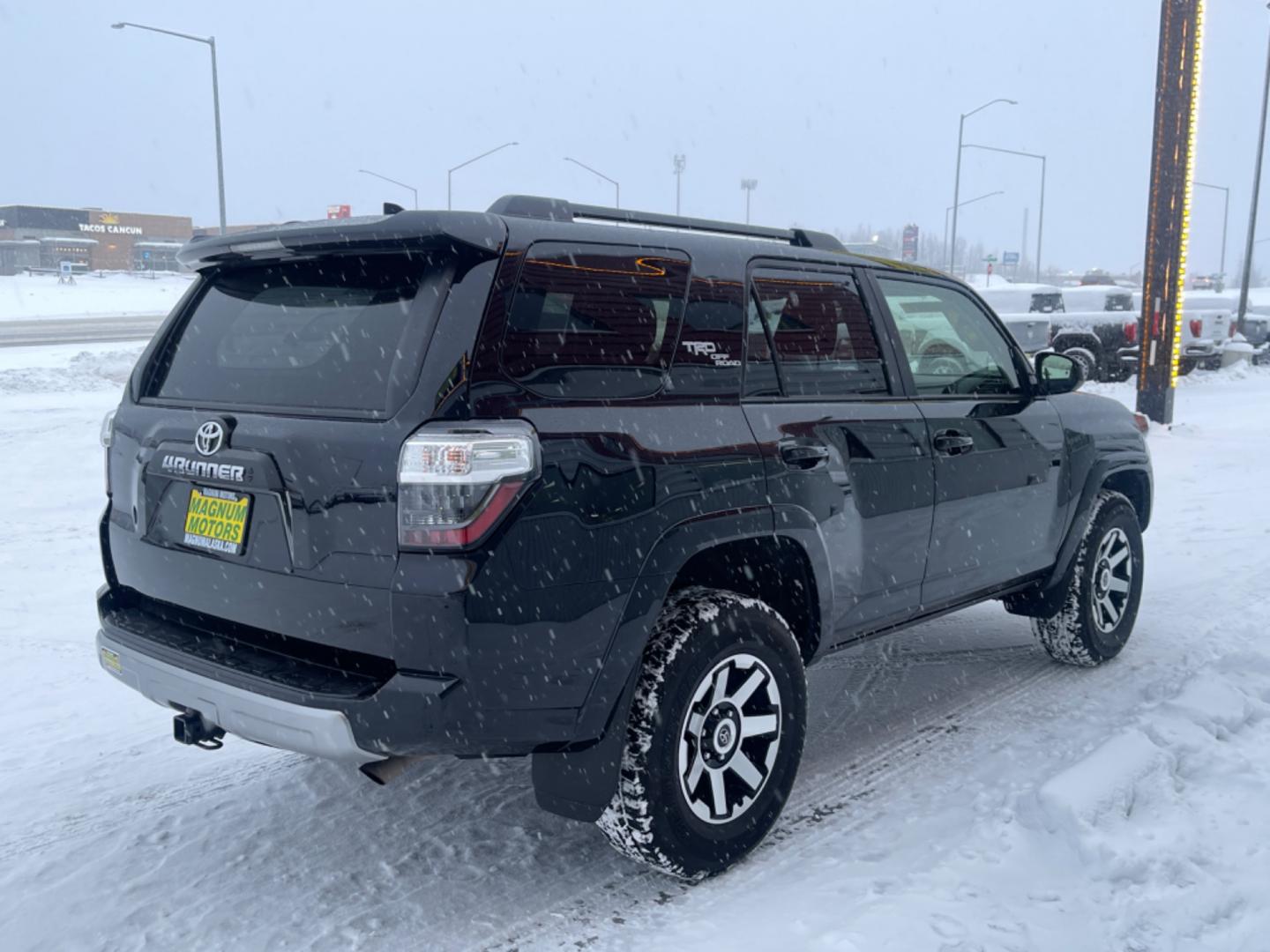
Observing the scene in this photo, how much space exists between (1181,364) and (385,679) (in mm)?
21800

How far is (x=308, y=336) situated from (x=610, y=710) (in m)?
1.32

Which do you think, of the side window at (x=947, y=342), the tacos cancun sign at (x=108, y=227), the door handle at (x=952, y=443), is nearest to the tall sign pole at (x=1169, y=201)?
the side window at (x=947, y=342)

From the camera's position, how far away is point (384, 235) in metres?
2.79

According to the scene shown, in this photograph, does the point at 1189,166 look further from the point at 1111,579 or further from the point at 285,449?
the point at 285,449

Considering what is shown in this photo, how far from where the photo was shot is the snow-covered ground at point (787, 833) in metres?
2.95

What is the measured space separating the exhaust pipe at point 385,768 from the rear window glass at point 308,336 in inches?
35.5

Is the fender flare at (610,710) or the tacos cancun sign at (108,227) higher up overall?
the tacos cancun sign at (108,227)

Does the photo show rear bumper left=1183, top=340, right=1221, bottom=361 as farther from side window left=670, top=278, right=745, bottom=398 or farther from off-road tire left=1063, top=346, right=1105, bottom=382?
side window left=670, top=278, right=745, bottom=398

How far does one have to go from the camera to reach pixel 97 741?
4219 mm

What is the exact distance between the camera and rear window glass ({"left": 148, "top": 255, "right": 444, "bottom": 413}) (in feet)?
9.10

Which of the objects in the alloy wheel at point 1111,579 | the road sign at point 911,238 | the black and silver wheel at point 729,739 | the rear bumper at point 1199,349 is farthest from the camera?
the road sign at point 911,238

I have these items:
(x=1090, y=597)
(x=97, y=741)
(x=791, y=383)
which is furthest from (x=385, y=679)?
(x=1090, y=597)

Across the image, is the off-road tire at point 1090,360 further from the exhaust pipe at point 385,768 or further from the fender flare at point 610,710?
the exhaust pipe at point 385,768

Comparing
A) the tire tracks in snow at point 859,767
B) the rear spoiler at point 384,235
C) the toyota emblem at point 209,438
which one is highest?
the rear spoiler at point 384,235
